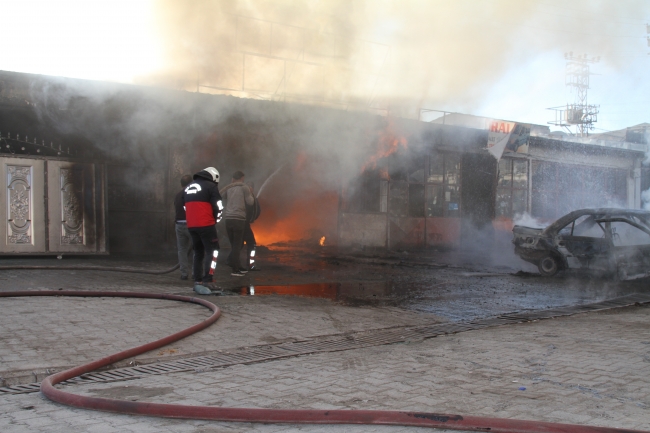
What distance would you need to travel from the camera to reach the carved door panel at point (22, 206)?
33.8 feet

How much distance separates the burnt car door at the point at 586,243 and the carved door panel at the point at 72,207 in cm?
914

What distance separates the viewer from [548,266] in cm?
1058

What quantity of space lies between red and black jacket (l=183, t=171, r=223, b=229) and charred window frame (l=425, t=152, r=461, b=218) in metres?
11.7

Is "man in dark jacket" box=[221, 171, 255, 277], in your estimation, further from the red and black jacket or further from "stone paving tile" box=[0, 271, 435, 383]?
"stone paving tile" box=[0, 271, 435, 383]

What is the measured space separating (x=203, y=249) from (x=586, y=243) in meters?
7.00

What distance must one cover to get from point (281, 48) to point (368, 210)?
652 centimetres

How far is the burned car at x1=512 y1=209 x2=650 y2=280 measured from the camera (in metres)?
9.55

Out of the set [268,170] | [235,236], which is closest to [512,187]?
[268,170]

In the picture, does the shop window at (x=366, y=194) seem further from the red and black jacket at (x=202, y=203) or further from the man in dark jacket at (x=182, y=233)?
the red and black jacket at (x=202, y=203)

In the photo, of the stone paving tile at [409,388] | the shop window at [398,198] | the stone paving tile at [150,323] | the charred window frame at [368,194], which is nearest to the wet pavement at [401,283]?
the stone paving tile at [150,323]

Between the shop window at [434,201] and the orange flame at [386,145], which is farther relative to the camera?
the shop window at [434,201]

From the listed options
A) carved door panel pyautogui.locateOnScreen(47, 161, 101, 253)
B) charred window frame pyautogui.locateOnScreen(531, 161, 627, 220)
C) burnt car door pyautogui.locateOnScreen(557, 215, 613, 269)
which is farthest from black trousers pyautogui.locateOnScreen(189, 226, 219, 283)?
charred window frame pyautogui.locateOnScreen(531, 161, 627, 220)

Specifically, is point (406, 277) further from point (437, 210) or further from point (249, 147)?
point (437, 210)

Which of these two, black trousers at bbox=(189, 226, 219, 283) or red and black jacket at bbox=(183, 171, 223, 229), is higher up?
red and black jacket at bbox=(183, 171, 223, 229)
